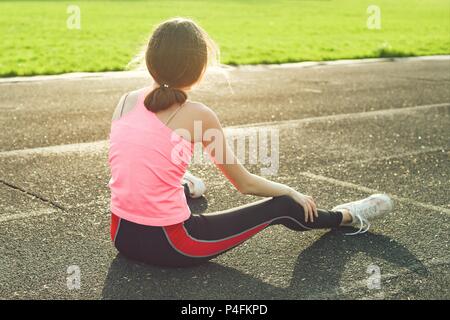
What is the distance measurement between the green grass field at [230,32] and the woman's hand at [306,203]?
9890 mm

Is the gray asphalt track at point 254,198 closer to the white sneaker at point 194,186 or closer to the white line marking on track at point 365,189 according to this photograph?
the white line marking on track at point 365,189

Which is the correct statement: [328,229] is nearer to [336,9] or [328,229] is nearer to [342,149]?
[342,149]

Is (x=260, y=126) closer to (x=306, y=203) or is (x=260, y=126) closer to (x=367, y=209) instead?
(x=367, y=209)

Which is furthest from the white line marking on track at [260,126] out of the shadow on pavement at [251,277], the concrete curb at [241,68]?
the shadow on pavement at [251,277]

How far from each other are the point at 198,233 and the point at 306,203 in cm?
71

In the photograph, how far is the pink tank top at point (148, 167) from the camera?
13.6ft

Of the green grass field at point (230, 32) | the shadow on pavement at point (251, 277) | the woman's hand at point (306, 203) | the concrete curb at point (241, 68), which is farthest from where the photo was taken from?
the green grass field at point (230, 32)

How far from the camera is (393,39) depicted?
22.8 metres

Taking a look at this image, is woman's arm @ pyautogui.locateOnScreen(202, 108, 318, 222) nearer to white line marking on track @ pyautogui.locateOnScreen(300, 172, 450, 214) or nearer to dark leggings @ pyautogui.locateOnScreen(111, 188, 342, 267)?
dark leggings @ pyautogui.locateOnScreen(111, 188, 342, 267)

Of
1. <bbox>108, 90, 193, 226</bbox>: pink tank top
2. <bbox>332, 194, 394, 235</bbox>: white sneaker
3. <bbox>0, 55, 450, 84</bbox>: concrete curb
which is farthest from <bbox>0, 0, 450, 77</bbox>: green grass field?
<bbox>108, 90, 193, 226</bbox>: pink tank top

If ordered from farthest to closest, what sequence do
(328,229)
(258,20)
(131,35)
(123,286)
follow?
1. (258,20)
2. (131,35)
3. (328,229)
4. (123,286)

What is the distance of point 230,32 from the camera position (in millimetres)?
23250
